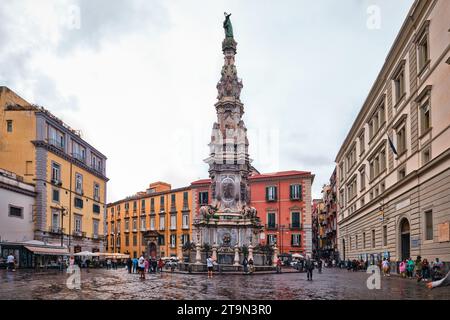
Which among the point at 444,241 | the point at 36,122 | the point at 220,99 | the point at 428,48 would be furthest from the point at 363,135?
the point at 36,122

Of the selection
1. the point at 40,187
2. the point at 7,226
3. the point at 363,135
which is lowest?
the point at 7,226

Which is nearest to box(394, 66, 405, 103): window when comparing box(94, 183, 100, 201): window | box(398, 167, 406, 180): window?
box(398, 167, 406, 180): window

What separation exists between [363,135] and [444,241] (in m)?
24.9

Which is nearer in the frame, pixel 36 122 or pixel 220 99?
pixel 220 99

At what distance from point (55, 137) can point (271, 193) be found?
32196 millimetres

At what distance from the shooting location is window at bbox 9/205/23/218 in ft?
153

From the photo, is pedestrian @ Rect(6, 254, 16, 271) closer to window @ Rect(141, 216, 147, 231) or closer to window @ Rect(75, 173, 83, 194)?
window @ Rect(75, 173, 83, 194)

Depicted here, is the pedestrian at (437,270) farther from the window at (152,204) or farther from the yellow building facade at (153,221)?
the window at (152,204)

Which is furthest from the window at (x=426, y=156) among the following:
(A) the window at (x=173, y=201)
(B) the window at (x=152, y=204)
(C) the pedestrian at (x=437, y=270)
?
(B) the window at (x=152, y=204)

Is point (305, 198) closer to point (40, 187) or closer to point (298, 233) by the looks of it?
point (298, 233)

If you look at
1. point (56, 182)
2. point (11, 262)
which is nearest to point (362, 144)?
point (56, 182)

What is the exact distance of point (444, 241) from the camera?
84.5 feet

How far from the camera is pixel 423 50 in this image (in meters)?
29.7
